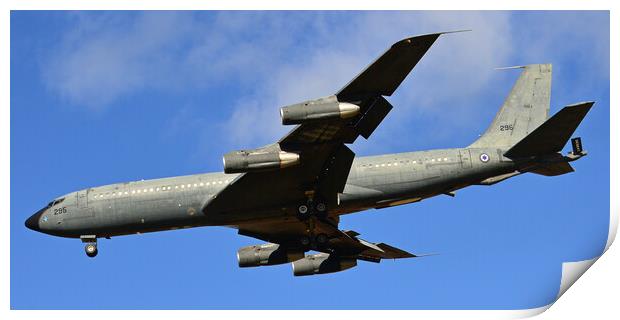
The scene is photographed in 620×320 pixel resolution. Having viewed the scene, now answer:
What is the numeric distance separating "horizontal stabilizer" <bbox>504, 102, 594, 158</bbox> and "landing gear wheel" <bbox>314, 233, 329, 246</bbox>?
803 centimetres

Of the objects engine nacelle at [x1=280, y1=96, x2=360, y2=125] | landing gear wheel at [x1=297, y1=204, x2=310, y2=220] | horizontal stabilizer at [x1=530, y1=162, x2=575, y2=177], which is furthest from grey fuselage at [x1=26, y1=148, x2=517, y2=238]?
engine nacelle at [x1=280, y1=96, x2=360, y2=125]

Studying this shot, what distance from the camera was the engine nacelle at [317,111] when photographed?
3434 centimetres

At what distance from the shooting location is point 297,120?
34.4 m

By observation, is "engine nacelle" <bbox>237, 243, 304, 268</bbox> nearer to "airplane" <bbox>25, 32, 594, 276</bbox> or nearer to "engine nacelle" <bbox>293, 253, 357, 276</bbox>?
"engine nacelle" <bbox>293, 253, 357, 276</bbox>

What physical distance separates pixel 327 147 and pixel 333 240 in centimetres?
770

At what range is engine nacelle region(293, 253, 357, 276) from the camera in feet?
150

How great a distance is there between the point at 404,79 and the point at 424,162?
574cm

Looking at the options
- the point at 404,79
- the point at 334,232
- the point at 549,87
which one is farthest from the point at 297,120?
the point at 549,87

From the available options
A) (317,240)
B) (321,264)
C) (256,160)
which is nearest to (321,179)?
(256,160)

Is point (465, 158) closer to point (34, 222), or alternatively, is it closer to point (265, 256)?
point (265, 256)

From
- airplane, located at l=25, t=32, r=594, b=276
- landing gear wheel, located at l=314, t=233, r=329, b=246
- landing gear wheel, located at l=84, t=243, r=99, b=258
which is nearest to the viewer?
airplane, located at l=25, t=32, r=594, b=276

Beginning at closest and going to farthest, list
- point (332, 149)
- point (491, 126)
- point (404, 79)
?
point (404, 79) → point (332, 149) → point (491, 126)
